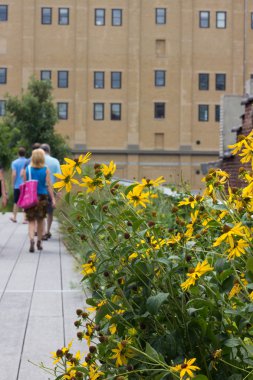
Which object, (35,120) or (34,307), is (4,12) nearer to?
(35,120)

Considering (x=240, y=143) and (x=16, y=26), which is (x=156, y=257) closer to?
(x=240, y=143)

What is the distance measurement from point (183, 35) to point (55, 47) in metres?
11.0

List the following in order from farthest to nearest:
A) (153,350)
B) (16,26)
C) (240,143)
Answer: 1. (16,26)
2. (240,143)
3. (153,350)

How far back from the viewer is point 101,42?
234 ft

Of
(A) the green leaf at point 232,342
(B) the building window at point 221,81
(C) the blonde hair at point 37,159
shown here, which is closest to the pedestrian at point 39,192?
(C) the blonde hair at point 37,159

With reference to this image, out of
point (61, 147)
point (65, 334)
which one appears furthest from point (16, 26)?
point (65, 334)

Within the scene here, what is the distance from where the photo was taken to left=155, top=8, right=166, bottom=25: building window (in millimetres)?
71812

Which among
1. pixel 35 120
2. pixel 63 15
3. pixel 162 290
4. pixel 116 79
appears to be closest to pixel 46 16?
pixel 63 15

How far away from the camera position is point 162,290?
3531 millimetres

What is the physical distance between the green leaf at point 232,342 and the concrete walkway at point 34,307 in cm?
264

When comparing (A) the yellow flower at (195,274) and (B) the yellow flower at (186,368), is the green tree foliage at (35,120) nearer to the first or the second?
(A) the yellow flower at (195,274)

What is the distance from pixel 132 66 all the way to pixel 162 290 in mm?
68604

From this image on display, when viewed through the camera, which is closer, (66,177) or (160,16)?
(66,177)

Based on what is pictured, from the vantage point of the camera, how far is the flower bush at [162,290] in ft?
10.7
